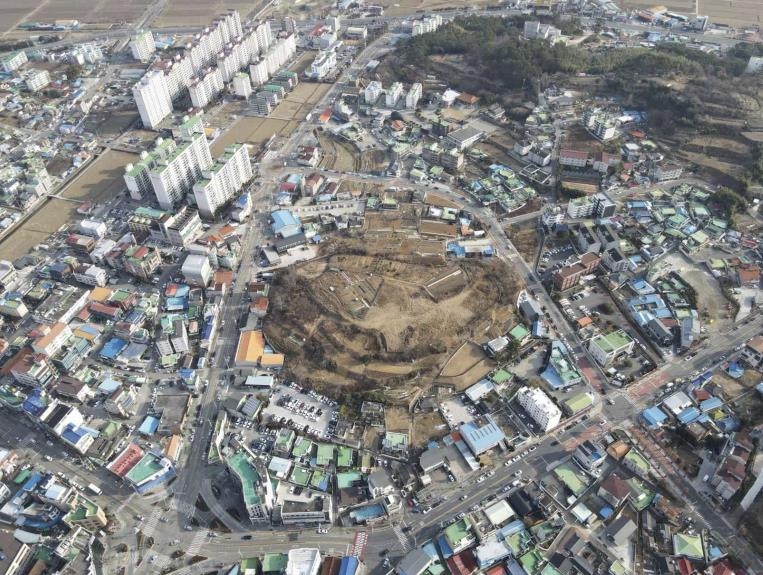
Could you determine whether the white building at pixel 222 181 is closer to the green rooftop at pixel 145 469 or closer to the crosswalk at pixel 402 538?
the green rooftop at pixel 145 469

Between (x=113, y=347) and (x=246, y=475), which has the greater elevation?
(x=246, y=475)

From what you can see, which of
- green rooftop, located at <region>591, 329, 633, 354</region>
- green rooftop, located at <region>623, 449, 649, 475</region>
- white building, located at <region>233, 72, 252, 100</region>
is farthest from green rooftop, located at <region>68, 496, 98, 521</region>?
white building, located at <region>233, 72, 252, 100</region>

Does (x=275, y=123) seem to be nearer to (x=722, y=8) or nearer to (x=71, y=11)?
(x=71, y=11)

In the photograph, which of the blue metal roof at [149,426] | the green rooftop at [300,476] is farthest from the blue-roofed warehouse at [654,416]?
the blue metal roof at [149,426]

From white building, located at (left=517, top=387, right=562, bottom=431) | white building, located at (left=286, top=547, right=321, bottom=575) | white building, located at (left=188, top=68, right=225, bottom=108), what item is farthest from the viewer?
white building, located at (left=188, top=68, right=225, bottom=108)

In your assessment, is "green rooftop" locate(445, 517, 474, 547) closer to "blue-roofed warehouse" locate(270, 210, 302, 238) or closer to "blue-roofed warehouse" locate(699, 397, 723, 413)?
"blue-roofed warehouse" locate(699, 397, 723, 413)

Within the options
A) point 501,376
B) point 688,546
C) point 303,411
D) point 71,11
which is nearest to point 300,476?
point 303,411
